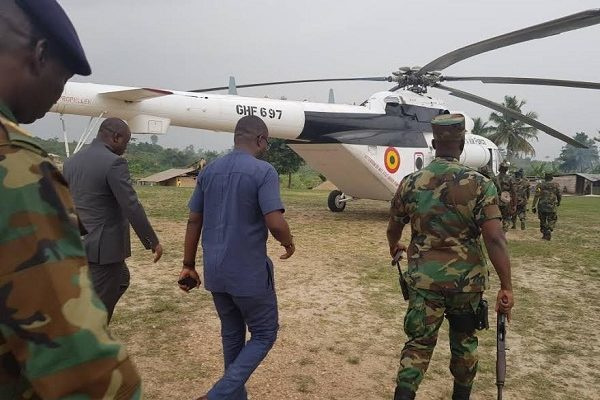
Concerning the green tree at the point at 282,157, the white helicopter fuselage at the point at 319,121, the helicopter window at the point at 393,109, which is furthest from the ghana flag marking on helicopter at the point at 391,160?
the green tree at the point at 282,157

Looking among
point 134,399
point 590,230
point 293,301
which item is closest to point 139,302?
point 293,301

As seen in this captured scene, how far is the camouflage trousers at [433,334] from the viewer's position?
2.63 meters

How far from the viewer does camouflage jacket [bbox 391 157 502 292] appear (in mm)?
2613

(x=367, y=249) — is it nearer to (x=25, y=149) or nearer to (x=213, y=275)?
(x=213, y=275)

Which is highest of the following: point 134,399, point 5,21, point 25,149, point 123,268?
point 5,21

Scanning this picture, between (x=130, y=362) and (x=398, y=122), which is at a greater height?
(x=398, y=122)

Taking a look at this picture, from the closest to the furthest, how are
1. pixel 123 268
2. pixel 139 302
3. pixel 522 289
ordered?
pixel 123 268 < pixel 139 302 < pixel 522 289

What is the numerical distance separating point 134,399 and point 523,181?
11783 mm

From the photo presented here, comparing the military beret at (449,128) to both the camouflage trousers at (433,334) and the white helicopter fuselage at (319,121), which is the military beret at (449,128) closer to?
the camouflage trousers at (433,334)

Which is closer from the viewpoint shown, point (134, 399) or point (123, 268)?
point (134, 399)

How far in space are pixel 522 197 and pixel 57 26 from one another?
11.5 m

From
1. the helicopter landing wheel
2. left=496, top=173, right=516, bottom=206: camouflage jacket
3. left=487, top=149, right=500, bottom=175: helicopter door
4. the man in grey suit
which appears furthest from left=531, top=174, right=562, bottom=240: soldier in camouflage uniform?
the man in grey suit

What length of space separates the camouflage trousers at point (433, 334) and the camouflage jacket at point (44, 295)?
2064 mm

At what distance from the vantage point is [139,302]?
471 centimetres
